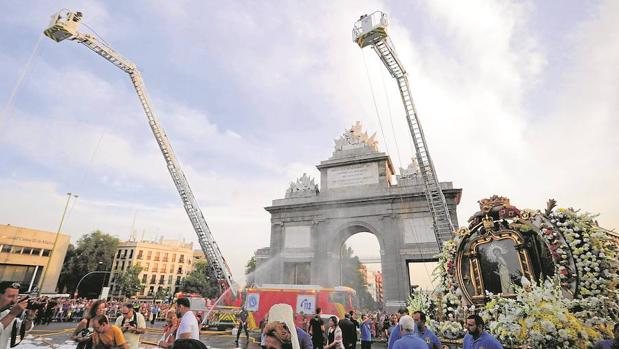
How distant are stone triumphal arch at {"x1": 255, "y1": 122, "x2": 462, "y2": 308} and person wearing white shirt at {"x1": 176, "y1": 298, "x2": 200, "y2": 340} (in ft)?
74.6

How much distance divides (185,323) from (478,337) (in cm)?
515

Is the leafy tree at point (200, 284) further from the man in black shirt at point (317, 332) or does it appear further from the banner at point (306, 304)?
the man in black shirt at point (317, 332)

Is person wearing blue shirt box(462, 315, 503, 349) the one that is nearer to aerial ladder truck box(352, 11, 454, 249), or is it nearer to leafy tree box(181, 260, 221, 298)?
aerial ladder truck box(352, 11, 454, 249)

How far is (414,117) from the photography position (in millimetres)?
23516

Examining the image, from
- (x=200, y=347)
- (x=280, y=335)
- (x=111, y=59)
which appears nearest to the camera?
(x=200, y=347)

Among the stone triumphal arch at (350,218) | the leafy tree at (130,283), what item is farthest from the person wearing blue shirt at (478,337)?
the leafy tree at (130,283)

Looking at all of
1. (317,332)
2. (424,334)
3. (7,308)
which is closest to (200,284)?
(317,332)

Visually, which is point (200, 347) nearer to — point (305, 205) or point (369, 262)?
point (305, 205)

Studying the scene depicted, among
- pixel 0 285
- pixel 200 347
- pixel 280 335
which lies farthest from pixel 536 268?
pixel 0 285

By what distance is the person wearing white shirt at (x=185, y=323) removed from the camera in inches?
194

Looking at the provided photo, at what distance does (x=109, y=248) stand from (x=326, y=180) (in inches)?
1680

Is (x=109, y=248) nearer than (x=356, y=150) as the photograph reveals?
No

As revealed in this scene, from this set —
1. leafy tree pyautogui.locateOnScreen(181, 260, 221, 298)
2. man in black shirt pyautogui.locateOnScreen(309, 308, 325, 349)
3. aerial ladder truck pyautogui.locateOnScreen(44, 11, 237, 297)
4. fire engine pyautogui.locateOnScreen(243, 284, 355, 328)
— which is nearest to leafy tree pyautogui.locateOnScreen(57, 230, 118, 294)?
leafy tree pyautogui.locateOnScreen(181, 260, 221, 298)

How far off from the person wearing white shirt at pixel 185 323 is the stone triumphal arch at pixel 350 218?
2274 centimetres
